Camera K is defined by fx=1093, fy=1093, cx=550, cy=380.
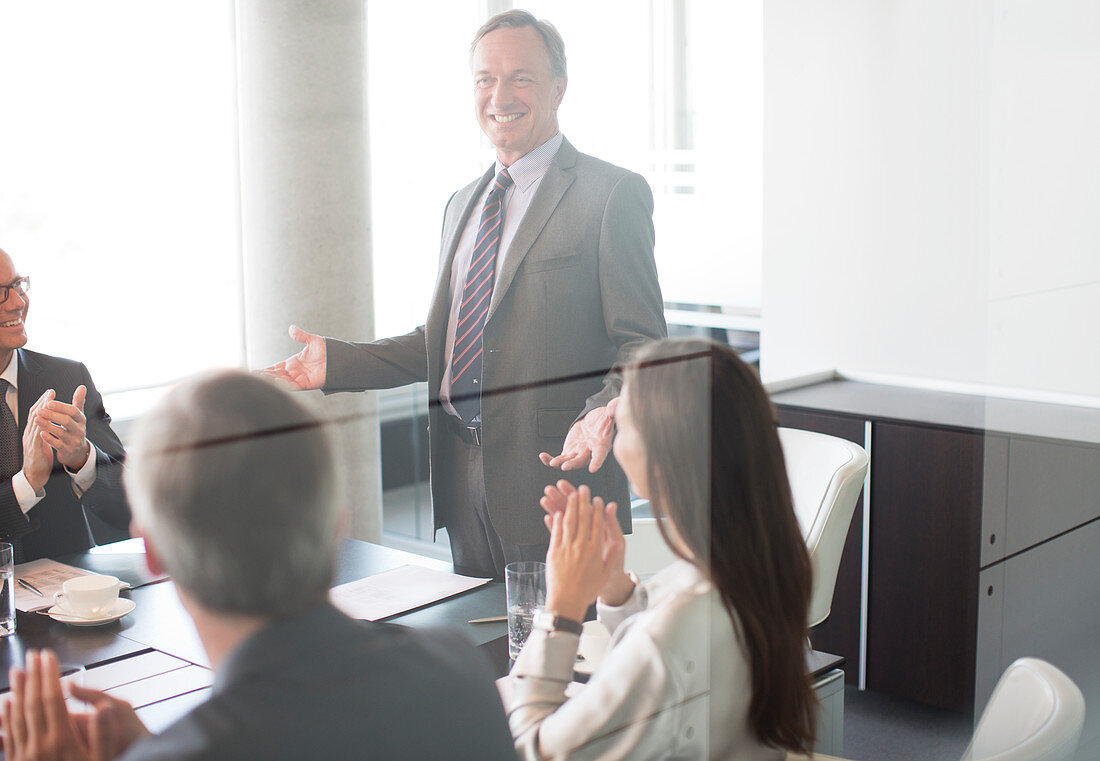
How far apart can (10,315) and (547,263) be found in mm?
933

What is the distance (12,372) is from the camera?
873 mm

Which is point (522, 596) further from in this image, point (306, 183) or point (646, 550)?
point (306, 183)

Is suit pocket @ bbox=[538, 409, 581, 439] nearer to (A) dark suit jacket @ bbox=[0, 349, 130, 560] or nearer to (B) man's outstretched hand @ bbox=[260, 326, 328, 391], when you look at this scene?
(B) man's outstretched hand @ bbox=[260, 326, 328, 391]

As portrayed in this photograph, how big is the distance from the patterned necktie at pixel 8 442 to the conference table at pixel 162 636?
4.8 inches

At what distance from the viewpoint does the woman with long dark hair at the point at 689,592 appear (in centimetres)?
107

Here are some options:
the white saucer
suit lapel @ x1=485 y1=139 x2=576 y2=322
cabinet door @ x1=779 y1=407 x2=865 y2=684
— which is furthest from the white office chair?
cabinet door @ x1=779 y1=407 x2=865 y2=684

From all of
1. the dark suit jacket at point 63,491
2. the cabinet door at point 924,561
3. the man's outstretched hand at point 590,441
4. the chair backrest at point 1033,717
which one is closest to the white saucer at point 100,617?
the dark suit jacket at point 63,491

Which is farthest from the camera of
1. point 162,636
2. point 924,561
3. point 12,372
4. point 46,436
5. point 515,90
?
point 924,561

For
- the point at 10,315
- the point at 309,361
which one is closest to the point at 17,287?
the point at 10,315

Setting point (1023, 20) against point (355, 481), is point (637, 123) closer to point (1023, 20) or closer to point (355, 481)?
point (1023, 20)

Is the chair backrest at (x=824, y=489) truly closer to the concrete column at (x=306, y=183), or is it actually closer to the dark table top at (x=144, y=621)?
the dark table top at (x=144, y=621)

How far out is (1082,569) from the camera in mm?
1694

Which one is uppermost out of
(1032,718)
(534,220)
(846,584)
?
(534,220)

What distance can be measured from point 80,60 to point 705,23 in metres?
1.15
